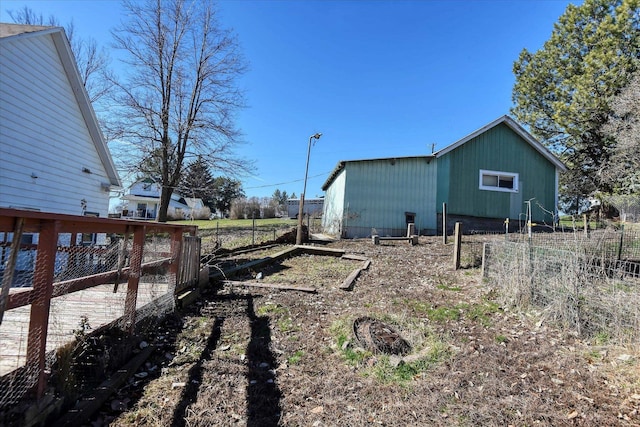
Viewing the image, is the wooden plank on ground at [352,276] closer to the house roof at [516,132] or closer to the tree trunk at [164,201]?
the house roof at [516,132]

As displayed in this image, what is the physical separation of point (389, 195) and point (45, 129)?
12.4m

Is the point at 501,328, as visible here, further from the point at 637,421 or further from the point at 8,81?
the point at 8,81

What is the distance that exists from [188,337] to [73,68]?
9.25 metres

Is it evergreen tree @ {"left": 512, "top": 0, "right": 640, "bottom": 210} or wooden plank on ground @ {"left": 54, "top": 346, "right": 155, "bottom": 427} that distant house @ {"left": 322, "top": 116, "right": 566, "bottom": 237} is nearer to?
evergreen tree @ {"left": 512, "top": 0, "right": 640, "bottom": 210}

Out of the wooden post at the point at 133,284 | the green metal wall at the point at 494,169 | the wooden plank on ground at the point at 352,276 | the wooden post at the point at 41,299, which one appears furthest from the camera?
the green metal wall at the point at 494,169

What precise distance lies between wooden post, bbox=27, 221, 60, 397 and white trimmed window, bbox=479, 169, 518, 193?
1633cm

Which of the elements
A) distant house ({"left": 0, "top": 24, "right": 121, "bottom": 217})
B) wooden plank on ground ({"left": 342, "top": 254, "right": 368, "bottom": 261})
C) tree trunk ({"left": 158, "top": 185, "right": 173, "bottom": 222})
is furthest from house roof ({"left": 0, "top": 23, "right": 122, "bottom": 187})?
wooden plank on ground ({"left": 342, "top": 254, "right": 368, "bottom": 261})

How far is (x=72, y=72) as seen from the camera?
9508 millimetres

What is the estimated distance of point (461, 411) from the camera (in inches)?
116

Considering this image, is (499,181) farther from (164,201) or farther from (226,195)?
(226,195)

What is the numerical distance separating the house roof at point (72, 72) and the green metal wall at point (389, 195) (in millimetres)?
9352

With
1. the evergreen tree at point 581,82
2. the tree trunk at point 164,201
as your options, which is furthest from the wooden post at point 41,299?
the evergreen tree at point 581,82

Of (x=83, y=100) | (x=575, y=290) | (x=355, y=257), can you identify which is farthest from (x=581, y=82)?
(x=83, y=100)

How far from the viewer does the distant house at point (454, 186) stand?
15.2 m
